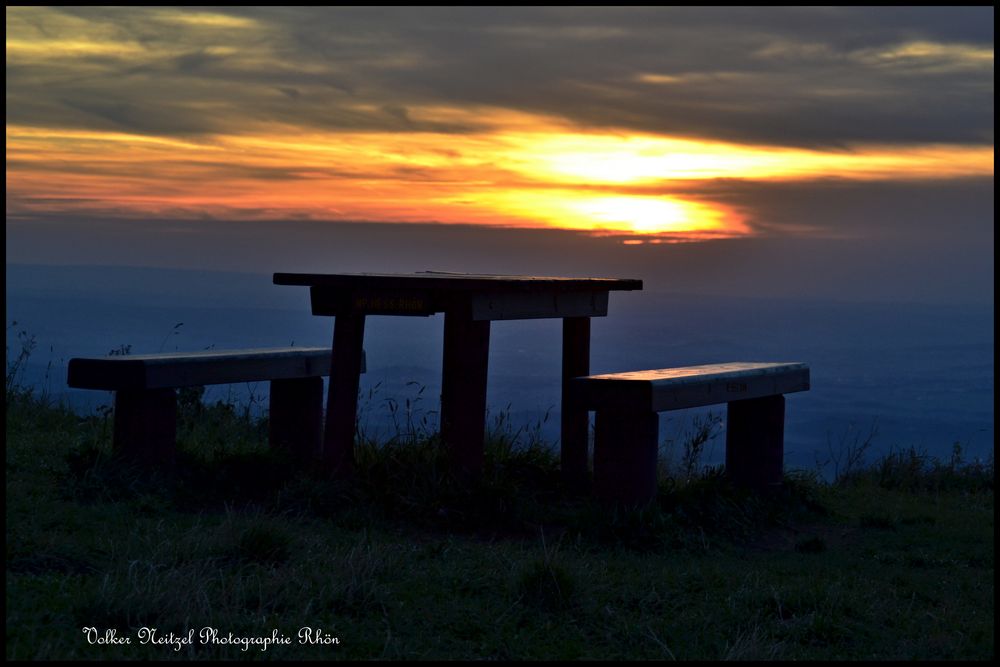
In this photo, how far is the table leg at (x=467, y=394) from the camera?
23.4 ft

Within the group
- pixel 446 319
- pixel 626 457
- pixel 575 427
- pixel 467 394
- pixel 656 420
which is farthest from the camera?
pixel 575 427

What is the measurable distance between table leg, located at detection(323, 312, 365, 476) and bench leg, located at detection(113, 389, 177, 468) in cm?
107

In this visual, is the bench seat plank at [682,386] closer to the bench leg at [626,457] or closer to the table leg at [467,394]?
the bench leg at [626,457]

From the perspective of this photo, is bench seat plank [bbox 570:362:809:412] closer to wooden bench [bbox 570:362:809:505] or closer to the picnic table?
wooden bench [bbox 570:362:809:505]

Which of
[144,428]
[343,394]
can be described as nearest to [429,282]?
[343,394]

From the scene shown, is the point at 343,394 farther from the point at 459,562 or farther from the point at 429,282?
the point at 459,562

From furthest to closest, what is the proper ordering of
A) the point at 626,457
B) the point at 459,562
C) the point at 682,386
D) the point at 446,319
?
1. the point at 446,319
2. the point at 682,386
3. the point at 626,457
4. the point at 459,562

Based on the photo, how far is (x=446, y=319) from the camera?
25.0 feet

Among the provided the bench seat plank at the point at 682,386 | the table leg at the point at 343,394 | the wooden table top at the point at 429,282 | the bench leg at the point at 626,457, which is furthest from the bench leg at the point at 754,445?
the table leg at the point at 343,394

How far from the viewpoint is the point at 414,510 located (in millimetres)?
6695

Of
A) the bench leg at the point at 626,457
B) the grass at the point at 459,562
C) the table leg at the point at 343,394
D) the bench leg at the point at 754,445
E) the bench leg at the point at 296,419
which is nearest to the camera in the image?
the grass at the point at 459,562

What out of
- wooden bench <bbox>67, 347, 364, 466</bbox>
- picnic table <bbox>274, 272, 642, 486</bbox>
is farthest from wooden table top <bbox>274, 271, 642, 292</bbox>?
wooden bench <bbox>67, 347, 364, 466</bbox>

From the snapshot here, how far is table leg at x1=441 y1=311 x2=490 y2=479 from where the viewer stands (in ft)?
23.4

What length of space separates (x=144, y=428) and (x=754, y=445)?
4.36 meters
